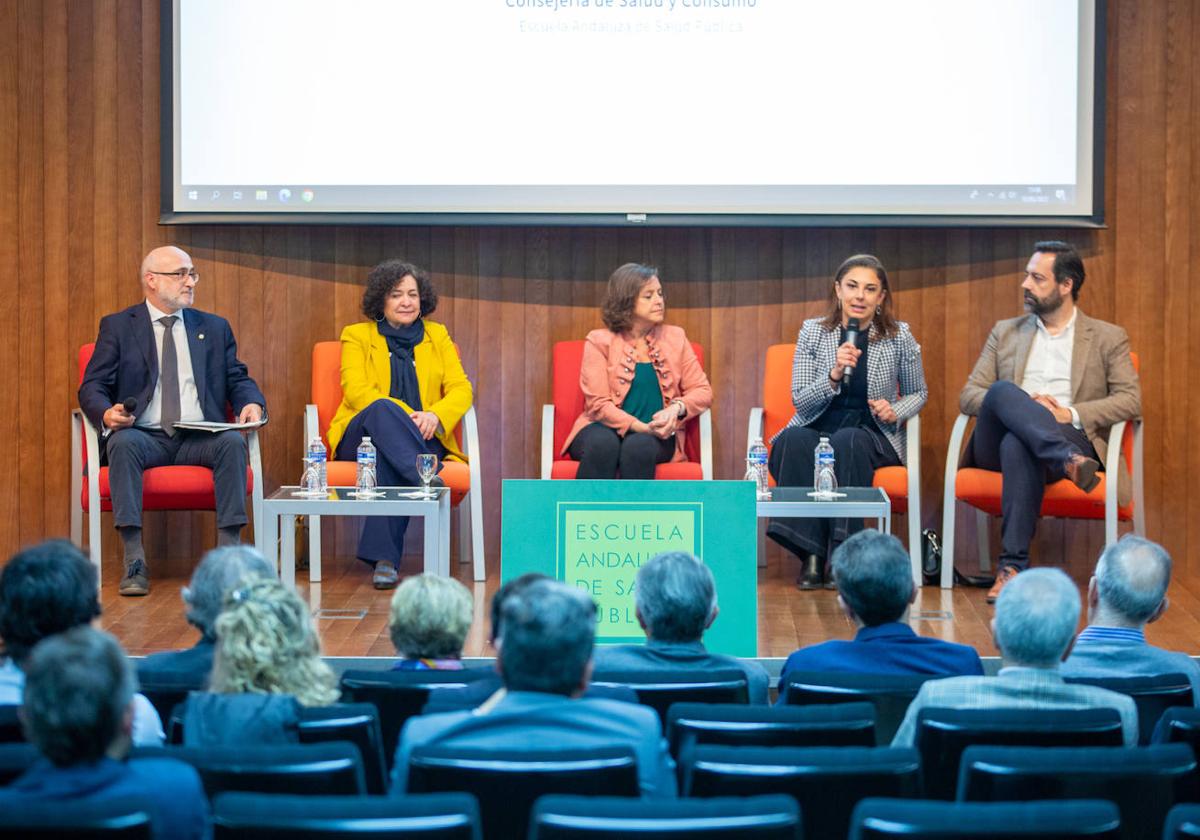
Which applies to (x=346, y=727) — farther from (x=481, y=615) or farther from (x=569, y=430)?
(x=569, y=430)

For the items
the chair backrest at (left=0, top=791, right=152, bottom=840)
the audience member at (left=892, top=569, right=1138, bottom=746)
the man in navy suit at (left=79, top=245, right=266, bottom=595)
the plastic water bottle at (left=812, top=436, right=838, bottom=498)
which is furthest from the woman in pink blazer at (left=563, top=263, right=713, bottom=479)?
the chair backrest at (left=0, top=791, right=152, bottom=840)

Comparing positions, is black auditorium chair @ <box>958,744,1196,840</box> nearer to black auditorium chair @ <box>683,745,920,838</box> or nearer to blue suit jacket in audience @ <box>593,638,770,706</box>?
black auditorium chair @ <box>683,745,920,838</box>

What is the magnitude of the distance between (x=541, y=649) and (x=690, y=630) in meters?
0.67

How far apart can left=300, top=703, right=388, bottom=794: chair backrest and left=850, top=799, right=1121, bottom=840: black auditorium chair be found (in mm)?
832

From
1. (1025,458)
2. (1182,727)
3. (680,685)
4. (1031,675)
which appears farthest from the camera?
(1025,458)

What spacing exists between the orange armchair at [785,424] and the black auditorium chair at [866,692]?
2478mm

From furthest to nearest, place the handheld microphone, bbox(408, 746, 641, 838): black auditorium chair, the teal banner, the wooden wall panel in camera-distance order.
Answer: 1. the wooden wall panel
2. the handheld microphone
3. the teal banner
4. bbox(408, 746, 641, 838): black auditorium chair

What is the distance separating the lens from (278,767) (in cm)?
201

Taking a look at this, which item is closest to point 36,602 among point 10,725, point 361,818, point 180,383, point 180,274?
point 10,725

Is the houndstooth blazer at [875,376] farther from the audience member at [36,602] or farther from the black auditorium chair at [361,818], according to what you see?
the black auditorium chair at [361,818]

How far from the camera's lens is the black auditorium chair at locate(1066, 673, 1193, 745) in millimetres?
2623

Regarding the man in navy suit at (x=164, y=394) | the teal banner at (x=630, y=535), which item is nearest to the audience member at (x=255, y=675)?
the teal banner at (x=630, y=535)

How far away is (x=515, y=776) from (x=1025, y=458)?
11.7ft

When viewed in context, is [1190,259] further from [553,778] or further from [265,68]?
[553,778]
